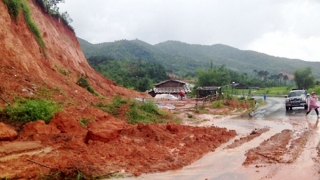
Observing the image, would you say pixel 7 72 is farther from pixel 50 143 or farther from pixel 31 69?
pixel 50 143

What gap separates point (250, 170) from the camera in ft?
28.6

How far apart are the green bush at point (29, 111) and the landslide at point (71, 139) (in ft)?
1.10

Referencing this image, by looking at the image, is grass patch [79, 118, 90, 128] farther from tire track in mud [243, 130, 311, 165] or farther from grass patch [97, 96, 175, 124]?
tire track in mud [243, 130, 311, 165]

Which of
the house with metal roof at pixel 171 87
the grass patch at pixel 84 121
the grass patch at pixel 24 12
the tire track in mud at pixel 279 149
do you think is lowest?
the tire track in mud at pixel 279 149

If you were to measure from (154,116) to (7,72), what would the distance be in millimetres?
8550

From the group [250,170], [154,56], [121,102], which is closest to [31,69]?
[121,102]

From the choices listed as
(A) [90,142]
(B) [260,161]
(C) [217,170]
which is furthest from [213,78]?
(C) [217,170]

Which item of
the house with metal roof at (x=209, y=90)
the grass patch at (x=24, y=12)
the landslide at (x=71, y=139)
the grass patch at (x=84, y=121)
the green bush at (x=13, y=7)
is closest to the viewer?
the landslide at (x=71, y=139)

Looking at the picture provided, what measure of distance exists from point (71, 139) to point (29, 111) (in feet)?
10.1

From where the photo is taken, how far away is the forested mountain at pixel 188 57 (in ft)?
404

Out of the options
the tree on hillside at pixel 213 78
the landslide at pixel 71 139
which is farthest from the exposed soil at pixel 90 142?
the tree on hillside at pixel 213 78

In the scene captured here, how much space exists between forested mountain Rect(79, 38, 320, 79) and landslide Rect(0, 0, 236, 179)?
91354 millimetres

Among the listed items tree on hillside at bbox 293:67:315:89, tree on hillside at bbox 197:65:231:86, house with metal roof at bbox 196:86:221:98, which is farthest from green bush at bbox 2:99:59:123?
tree on hillside at bbox 293:67:315:89

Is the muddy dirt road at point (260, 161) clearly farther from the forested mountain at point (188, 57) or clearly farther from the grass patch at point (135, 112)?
the forested mountain at point (188, 57)
